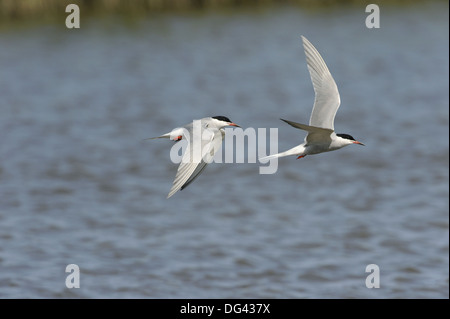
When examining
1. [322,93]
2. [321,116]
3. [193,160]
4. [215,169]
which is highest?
[215,169]

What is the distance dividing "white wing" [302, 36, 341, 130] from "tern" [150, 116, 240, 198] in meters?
0.46

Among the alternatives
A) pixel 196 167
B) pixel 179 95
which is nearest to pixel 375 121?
pixel 179 95

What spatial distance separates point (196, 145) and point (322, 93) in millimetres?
818

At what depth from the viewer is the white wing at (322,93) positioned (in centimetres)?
357

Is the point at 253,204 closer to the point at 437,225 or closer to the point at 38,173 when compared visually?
the point at 437,225

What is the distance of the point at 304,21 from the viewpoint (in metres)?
23.4

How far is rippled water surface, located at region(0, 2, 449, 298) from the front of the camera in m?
9.52

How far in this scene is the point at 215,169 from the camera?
Answer: 13.5 m

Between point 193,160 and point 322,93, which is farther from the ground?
point 322,93

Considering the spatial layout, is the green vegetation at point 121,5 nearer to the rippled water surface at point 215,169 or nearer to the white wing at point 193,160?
A: the rippled water surface at point 215,169

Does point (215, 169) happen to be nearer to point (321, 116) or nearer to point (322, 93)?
point (322, 93)

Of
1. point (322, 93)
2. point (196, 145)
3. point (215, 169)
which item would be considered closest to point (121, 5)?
point (215, 169)

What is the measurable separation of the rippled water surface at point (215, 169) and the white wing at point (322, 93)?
5481 millimetres

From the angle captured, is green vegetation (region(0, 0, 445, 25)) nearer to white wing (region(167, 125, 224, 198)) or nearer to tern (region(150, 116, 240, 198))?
tern (region(150, 116, 240, 198))
